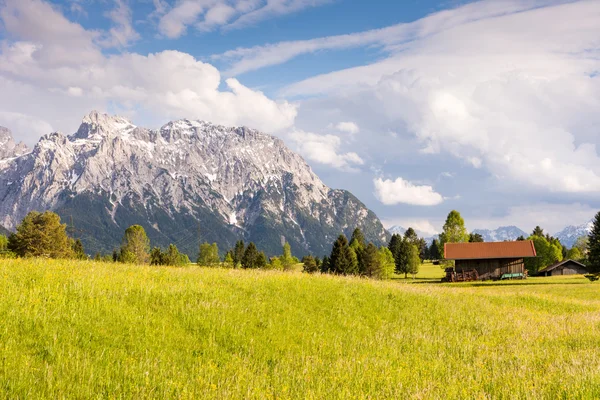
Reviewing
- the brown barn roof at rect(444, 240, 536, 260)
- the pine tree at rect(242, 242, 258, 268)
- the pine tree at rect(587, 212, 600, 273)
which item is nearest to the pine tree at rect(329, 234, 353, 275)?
the brown barn roof at rect(444, 240, 536, 260)

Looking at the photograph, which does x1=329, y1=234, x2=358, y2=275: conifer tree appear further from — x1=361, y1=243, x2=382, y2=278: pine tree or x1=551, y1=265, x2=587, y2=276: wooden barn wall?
x1=551, y1=265, x2=587, y2=276: wooden barn wall

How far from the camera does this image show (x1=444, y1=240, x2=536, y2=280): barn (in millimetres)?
81688

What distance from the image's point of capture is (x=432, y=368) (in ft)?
35.8

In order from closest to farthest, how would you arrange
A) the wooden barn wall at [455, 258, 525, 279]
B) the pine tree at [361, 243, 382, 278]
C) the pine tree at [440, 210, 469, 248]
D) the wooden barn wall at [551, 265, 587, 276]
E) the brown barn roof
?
1. the brown barn roof
2. the wooden barn wall at [455, 258, 525, 279]
3. the pine tree at [361, 243, 382, 278]
4. the pine tree at [440, 210, 469, 248]
5. the wooden barn wall at [551, 265, 587, 276]

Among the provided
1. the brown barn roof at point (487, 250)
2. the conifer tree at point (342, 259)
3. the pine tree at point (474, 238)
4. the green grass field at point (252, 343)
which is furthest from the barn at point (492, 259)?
the green grass field at point (252, 343)

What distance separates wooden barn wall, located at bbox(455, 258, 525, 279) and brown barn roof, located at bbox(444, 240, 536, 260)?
4.40ft

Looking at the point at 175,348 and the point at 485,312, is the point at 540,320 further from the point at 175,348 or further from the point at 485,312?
the point at 175,348

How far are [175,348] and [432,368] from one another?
6.53 metres

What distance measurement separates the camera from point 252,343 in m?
12.3

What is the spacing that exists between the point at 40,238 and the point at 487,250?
7428cm

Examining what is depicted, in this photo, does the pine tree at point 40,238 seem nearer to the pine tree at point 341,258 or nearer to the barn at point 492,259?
the pine tree at point 341,258

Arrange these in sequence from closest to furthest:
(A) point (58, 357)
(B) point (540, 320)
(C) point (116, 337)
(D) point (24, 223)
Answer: (A) point (58, 357)
(C) point (116, 337)
(B) point (540, 320)
(D) point (24, 223)

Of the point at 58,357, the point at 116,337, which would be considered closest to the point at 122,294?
the point at 116,337

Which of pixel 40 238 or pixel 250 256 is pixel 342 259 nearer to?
pixel 250 256
